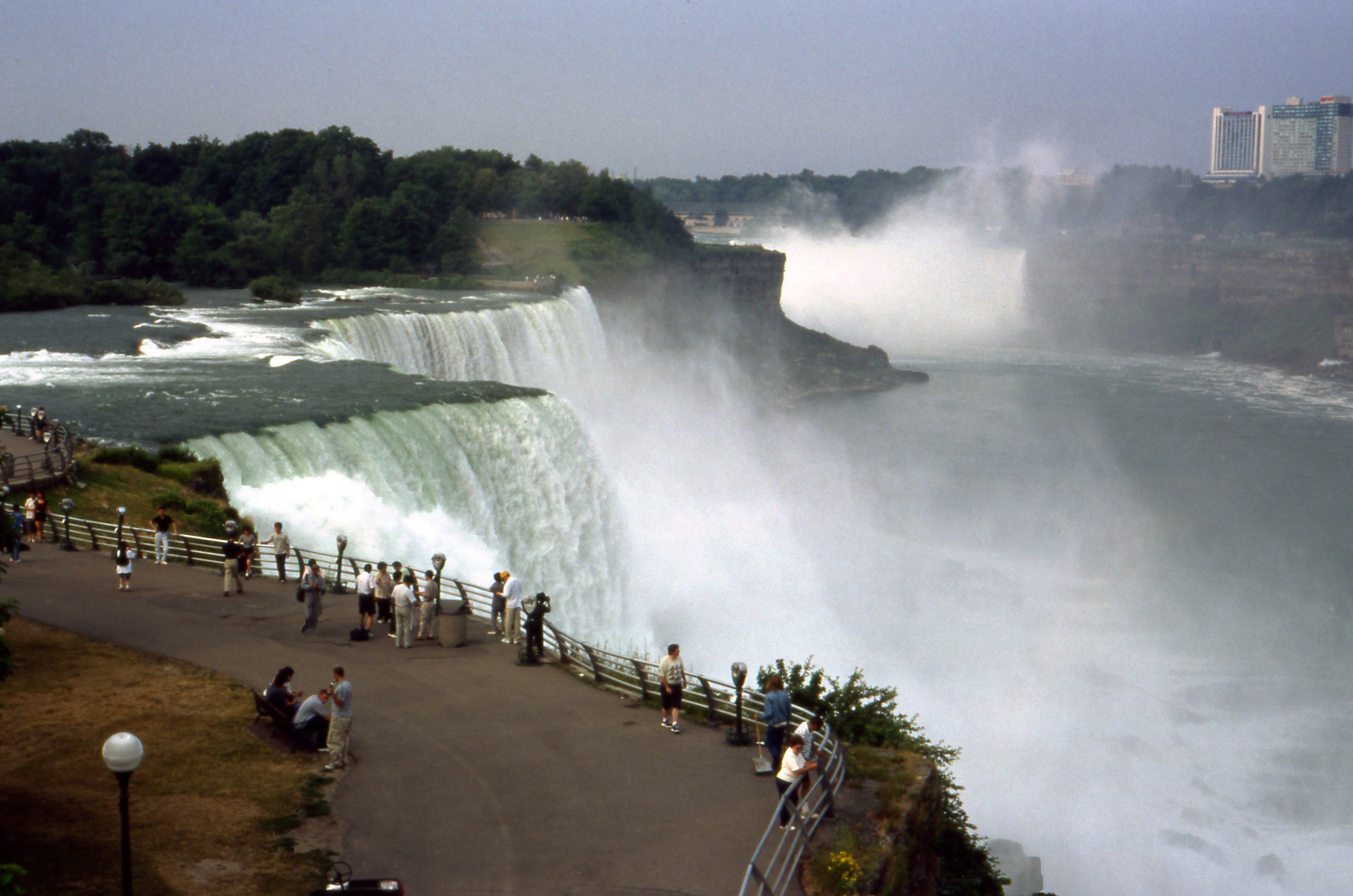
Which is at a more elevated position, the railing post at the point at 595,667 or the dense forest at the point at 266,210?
the dense forest at the point at 266,210

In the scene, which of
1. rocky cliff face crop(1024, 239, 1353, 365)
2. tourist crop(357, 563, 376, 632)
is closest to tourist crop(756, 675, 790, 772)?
tourist crop(357, 563, 376, 632)

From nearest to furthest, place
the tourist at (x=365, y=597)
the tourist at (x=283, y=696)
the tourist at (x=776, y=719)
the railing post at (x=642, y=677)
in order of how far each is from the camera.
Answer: the tourist at (x=776, y=719), the tourist at (x=283, y=696), the railing post at (x=642, y=677), the tourist at (x=365, y=597)

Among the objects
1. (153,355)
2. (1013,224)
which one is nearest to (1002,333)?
(1013,224)

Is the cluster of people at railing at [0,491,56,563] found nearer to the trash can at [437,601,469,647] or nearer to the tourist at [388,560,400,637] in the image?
the tourist at [388,560,400,637]

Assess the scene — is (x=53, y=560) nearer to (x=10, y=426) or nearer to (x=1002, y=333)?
(x=10, y=426)

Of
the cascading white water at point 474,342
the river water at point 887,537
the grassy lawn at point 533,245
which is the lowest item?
the river water at point 887,537

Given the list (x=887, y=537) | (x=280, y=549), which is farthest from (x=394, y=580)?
(x=887, y=537)

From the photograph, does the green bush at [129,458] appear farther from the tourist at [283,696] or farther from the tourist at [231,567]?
the tourist at [283,696]

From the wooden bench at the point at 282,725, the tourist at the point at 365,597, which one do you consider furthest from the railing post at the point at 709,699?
the tourist at the point at 365,597
